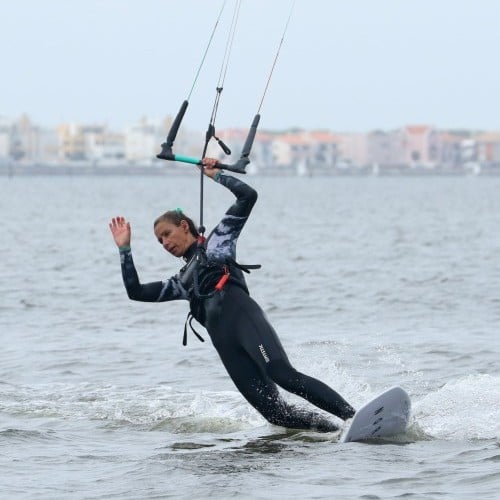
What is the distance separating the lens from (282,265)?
1284 inches

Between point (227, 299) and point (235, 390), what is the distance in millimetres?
3104

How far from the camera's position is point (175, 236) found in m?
10.3

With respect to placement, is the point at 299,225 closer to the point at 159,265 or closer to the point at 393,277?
the point at 159,265

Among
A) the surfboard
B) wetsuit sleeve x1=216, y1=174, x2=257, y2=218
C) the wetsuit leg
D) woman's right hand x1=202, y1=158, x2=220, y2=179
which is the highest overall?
A: woman's right hand x1=202, y1=158, x2=220, y2=179

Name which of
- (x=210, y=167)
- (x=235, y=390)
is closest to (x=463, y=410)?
(x=235, y=390)

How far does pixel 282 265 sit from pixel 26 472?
2318cm

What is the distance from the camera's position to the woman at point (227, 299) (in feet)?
33.5

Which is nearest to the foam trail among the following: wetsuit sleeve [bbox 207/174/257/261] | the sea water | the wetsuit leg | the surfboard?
the sea water

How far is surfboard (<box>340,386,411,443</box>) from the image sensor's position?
1021 cm

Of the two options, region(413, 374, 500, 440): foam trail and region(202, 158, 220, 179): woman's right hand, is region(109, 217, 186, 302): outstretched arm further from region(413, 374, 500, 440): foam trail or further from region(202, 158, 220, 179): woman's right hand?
region(413, 374, 500, 440): foam trail

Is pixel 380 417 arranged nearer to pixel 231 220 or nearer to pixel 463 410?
pixel 463 410

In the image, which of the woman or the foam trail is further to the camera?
the foam trail

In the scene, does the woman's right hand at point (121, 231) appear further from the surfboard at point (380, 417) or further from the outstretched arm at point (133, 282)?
the surfboard at point (380, 417)

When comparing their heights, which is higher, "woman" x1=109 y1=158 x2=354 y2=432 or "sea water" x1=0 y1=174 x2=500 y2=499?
Result: "woman" x1=109 y1=158 x2=354 y2=432
